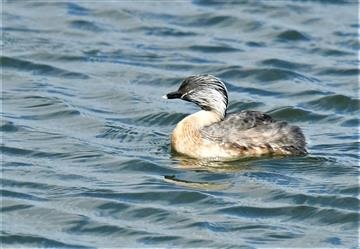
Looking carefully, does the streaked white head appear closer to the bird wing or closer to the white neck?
the white neck

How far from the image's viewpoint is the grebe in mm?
16484

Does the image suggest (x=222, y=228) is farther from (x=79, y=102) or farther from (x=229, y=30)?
(x=229, y=30)

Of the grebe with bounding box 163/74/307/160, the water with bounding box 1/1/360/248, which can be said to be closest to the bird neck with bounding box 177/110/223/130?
the grebe with bounding box 163/74/307/160

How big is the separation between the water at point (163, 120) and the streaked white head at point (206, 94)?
646 millimetres

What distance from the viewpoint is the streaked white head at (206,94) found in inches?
665

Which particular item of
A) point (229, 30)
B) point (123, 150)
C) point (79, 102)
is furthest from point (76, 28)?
point (123, 150)

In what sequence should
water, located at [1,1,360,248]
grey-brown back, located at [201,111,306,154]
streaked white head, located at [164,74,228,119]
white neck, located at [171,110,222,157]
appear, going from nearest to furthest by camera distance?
water, located at [1,1,360,248] → grey-brown back, located at [201,111,306,154] → white neck, located at [171,110,222,157] → streaked white head, located at [164,74,228,119]

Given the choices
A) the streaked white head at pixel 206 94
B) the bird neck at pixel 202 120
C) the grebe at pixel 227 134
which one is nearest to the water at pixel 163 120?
the grebe at pixel 227 134

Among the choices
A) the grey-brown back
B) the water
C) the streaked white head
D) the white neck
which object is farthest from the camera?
the streaked white head

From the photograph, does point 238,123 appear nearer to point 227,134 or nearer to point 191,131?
point 227,134

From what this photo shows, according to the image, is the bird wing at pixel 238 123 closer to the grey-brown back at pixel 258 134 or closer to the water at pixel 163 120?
the grey-brown back at pixel 258 134

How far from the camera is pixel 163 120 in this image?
59.2 ft

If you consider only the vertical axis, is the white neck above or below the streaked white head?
below

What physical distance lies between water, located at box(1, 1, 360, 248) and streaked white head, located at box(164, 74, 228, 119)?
2.12 ft
